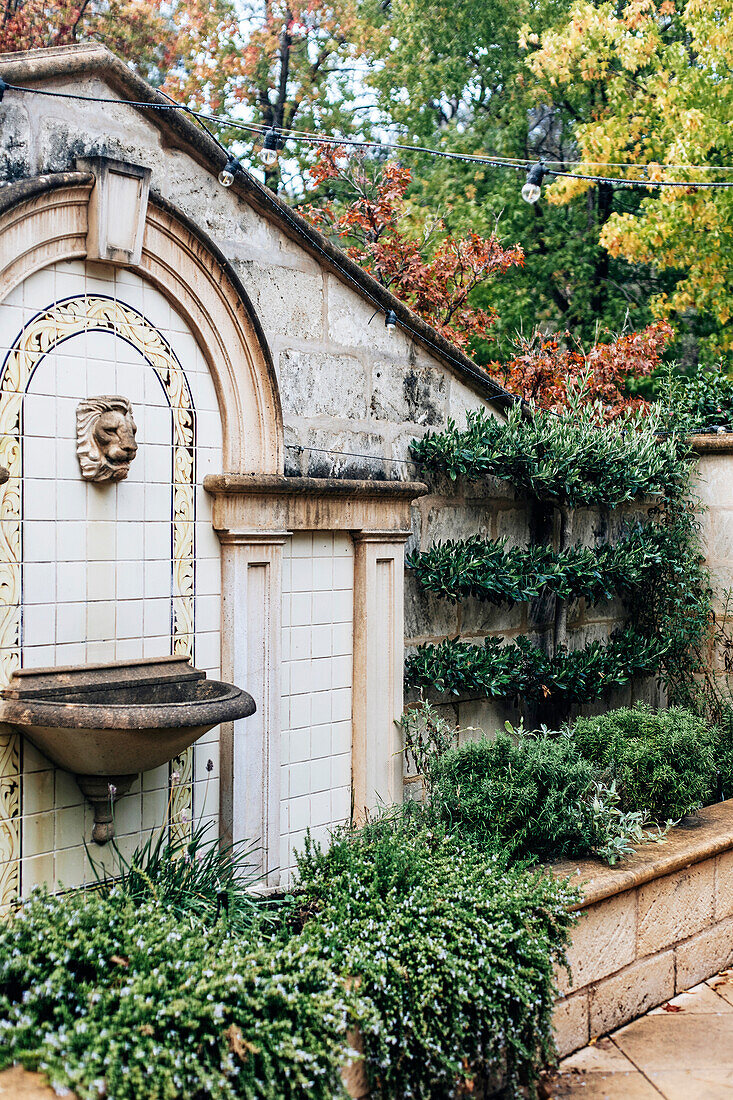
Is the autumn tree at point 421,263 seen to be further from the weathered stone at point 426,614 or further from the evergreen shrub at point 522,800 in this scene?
the evergreen shrub at point 522,800

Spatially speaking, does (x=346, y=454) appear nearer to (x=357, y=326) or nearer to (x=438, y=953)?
(x=357, y=326)

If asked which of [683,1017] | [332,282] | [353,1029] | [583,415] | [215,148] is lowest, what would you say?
[683,1017]

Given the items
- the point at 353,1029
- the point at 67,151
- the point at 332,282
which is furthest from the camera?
the point at 332,282

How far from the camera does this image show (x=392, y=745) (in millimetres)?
4863

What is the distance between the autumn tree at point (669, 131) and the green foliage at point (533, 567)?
497cm

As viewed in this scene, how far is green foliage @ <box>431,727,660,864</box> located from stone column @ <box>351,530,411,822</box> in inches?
19.4

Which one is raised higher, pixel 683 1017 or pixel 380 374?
pixel 380 374

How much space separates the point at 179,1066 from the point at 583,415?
4.40 m

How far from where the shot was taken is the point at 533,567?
5.51m

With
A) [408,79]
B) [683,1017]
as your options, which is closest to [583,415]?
[683,1017]

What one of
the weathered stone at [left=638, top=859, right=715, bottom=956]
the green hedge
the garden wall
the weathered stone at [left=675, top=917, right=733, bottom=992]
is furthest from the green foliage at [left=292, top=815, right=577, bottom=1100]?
the garden wall

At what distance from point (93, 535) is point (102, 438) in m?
0.37

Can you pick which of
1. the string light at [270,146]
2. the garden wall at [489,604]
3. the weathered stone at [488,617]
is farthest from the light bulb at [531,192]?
the weathered stone at [488,617]

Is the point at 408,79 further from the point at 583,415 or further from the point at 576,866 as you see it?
the point at 576,866
